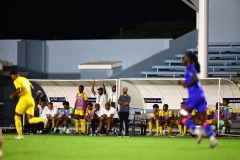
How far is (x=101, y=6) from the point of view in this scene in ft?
163

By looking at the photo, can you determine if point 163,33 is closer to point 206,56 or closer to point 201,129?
point 206,56

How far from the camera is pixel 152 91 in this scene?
31.9 m

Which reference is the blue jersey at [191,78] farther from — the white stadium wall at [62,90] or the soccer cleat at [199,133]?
the white stadium wall at [62,90]

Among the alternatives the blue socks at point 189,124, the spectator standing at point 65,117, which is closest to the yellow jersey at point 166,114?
the spectator standing at point 65,117

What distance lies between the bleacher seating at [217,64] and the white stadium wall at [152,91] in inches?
247

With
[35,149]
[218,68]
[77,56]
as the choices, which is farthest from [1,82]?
[35,149]

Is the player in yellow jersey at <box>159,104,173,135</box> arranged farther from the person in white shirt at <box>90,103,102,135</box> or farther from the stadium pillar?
the person in white shirt at <box>90,103,102,135</box>

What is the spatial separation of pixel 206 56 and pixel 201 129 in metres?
12.7

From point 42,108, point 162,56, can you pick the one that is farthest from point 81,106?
point 162,56

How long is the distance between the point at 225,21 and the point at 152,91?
11383 millimetres

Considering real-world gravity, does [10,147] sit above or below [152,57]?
below

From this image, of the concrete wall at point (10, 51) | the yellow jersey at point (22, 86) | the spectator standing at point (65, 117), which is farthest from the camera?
the concrete wall at point (10, 51)

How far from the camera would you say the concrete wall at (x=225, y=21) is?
41.5 metres

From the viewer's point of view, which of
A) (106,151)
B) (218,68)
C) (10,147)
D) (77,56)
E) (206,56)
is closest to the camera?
(106,151)
